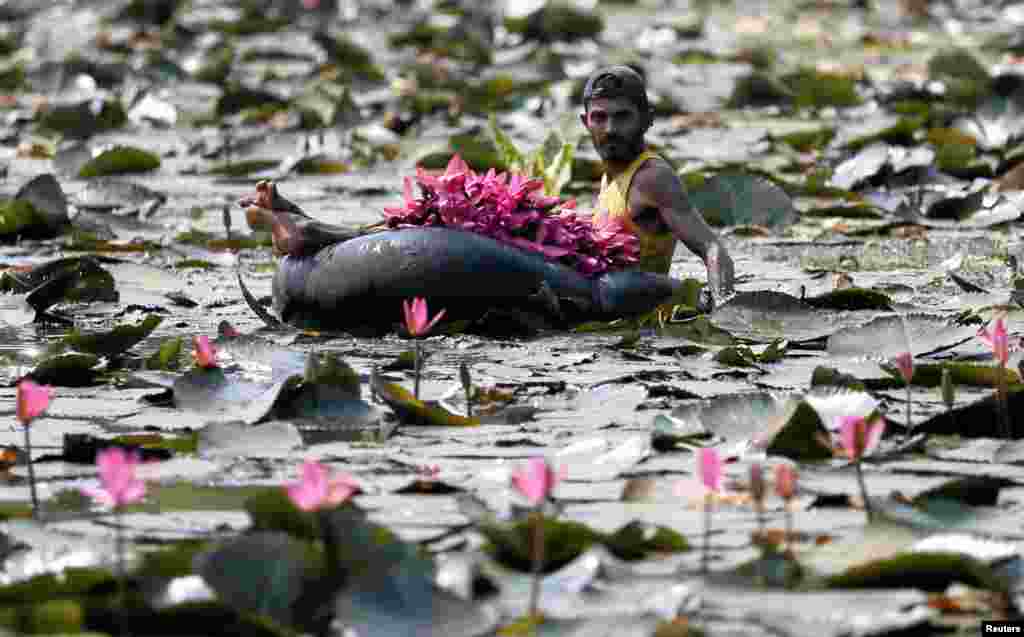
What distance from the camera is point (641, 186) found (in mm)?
5008

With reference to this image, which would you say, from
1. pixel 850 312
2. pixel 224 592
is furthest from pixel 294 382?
pixel 850 312

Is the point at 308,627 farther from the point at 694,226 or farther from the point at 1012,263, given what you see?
the point at 1012,263

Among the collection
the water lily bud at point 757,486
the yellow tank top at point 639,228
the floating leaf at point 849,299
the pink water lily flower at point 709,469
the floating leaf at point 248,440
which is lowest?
the floating leaf at point 248,440

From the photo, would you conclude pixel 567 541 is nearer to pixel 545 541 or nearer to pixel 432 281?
pixel 545 541

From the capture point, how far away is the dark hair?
4.94 m

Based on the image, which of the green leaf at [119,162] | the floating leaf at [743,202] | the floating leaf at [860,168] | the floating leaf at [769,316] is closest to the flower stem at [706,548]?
the floating leaf at [769,316]

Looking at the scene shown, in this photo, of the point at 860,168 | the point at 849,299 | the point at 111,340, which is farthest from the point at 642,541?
the point at 860,168

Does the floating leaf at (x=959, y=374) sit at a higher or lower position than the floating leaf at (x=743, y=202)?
lower

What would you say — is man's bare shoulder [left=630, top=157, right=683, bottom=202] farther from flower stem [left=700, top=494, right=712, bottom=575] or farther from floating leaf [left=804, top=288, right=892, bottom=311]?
flower stem [left=700, top=494, right=712, bottom=575]

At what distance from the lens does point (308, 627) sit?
235 centimetres

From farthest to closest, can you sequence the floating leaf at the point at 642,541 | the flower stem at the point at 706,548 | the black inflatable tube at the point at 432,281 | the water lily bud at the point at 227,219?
the water lily bud at the point at 227,219, the black inflatable tube at the point at 432,281, the floating leaf at the point at 642,541, the flower stem at the point at 706,548

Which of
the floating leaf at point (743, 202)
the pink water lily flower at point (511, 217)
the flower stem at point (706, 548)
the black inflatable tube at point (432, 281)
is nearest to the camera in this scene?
the flower stem at point (706, 548)

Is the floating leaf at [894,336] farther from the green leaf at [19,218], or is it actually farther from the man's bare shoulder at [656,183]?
the green leaf at [19,218]

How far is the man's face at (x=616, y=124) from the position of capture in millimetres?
4965
